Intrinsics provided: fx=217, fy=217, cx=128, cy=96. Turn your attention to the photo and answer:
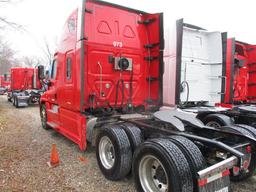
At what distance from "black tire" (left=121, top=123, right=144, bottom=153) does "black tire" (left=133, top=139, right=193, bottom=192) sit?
1.67ft

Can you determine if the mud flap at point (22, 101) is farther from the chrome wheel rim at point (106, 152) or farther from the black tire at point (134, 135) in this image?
the black tire at point (134, 135)

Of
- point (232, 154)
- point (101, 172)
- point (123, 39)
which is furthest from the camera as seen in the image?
point (123, 39)

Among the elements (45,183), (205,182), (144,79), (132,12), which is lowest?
(45,183)

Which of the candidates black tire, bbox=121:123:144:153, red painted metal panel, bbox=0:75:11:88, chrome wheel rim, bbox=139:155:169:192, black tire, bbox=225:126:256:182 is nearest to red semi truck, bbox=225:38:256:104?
black tire, bbox=225:126:256:182

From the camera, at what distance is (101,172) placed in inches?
154

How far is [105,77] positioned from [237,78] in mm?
6053

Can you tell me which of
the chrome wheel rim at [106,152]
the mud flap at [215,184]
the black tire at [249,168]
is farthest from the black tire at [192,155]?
the chrome wheel rim at [106,152]

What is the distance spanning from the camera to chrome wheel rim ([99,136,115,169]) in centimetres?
381

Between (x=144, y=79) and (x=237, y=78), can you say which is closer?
(x=144, y=79)

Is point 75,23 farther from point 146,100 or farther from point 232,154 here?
point 232,154

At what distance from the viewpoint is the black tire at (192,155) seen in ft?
8.04

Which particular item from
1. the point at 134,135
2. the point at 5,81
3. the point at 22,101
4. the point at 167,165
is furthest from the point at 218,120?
the point at 5,81

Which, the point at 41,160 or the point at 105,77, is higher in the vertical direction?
the point at 105,77

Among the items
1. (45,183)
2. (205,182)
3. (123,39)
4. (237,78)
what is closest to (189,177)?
(205,182)
